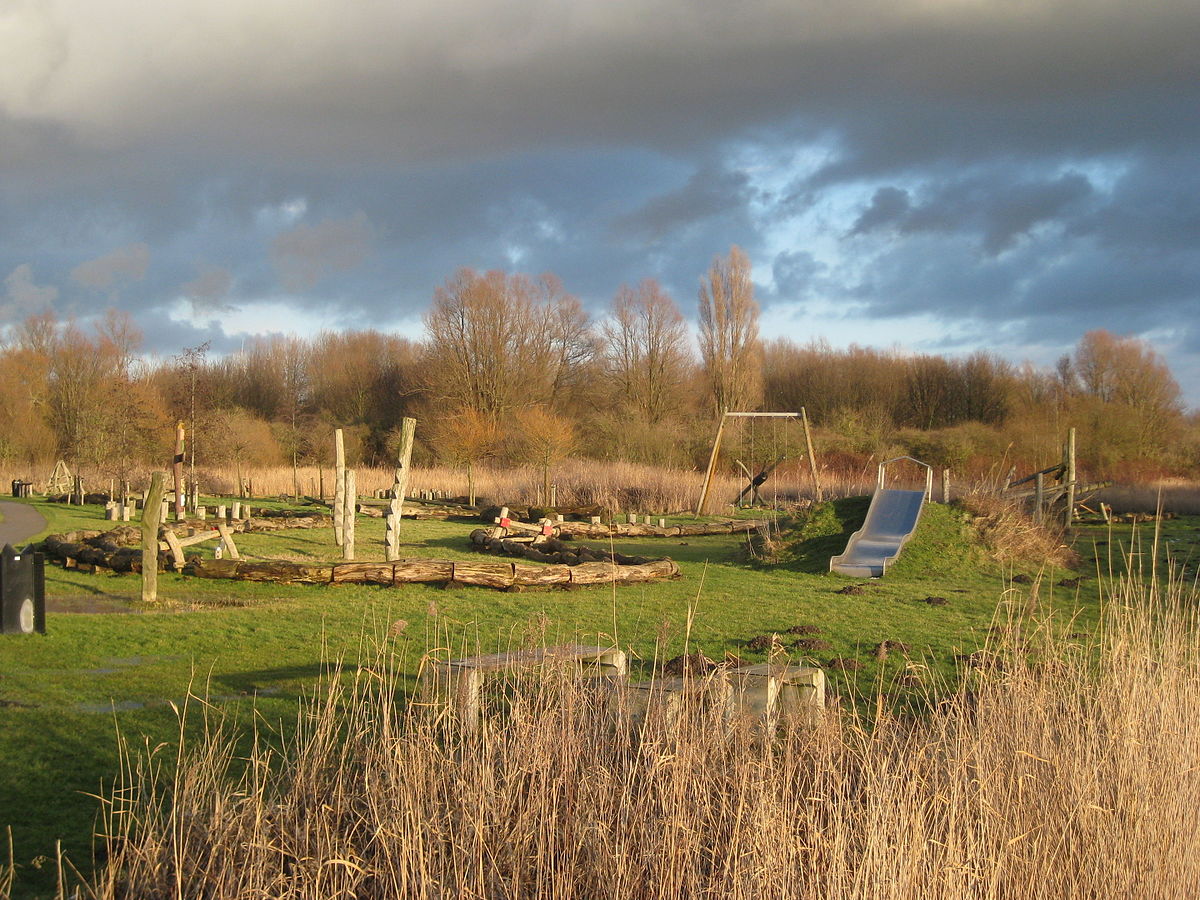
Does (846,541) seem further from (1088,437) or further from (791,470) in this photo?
(1088,437)

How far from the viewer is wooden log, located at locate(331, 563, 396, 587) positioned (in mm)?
12484

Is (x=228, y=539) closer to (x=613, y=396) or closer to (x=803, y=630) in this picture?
(x=803, y=630)

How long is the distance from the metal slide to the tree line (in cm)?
1814

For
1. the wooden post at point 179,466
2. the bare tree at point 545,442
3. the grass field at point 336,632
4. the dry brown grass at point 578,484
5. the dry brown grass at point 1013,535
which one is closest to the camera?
the grass field at point 336,632

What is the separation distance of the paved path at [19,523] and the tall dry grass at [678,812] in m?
12.8

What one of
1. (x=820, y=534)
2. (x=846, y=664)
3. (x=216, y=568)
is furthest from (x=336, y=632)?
(x=820, y=534)

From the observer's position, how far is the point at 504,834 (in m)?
3.96

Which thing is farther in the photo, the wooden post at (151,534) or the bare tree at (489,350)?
the bare tree at (489,350)

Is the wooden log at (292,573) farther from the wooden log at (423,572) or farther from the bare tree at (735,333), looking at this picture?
the bare tree at (735,333)

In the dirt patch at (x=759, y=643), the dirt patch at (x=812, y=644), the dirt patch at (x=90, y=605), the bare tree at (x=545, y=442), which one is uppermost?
the bare tree at (x=545, y=442)

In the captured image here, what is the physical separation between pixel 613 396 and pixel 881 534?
36431 millimetres

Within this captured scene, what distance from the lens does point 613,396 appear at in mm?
51781

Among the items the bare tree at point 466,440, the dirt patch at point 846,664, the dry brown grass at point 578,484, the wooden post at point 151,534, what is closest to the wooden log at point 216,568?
the wooden post at point 151,534

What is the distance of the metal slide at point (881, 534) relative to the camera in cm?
1435
